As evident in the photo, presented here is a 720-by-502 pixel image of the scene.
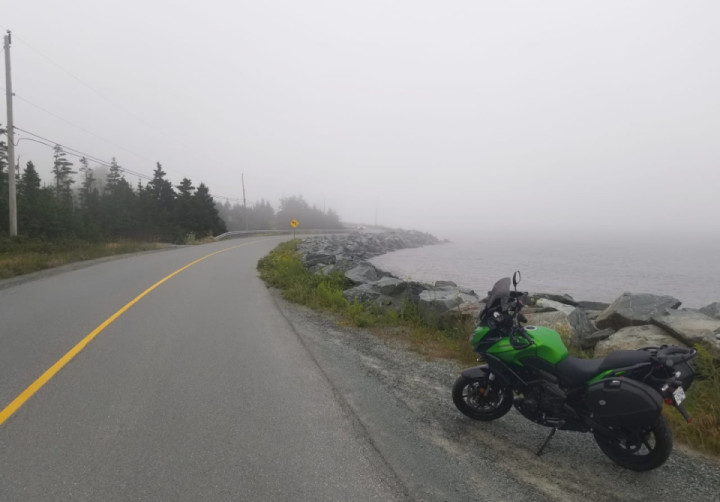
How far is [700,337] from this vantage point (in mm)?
5906

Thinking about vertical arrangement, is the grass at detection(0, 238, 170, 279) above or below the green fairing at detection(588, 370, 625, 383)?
above

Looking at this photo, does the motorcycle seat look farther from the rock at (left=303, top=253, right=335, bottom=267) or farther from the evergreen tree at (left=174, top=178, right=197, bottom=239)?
the evergreen tree at (left=174, top=178, right=197, bottom=239)

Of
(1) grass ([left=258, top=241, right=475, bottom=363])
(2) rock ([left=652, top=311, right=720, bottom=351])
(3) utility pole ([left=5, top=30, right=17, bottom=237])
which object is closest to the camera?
(2) rock ([left=652, top=311, right=720, bottom=351])

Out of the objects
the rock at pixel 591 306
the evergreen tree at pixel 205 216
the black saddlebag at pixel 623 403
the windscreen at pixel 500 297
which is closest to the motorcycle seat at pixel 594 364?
the black saddlebag at pixel 623 403

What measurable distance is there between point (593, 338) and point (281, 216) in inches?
3662

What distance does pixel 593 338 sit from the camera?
26.4 feet

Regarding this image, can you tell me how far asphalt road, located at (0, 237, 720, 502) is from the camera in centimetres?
309

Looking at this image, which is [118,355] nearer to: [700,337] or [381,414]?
[381,414]

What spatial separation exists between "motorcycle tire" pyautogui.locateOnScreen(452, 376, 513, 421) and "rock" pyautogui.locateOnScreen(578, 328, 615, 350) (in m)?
4.33

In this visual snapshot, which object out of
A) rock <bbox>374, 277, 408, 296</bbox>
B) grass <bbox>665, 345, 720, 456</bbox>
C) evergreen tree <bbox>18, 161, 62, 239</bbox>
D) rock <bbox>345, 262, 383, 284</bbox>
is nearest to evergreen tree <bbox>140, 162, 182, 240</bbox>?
evergreen tree <bbox>18, 161, 62, 239</bbox>

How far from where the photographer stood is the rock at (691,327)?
577 cm

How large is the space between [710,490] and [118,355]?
6.58 meters

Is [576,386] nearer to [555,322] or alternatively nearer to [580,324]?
[555,322]

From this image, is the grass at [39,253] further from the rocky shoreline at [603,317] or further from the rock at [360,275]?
the rocky shoreline at [603,317]
